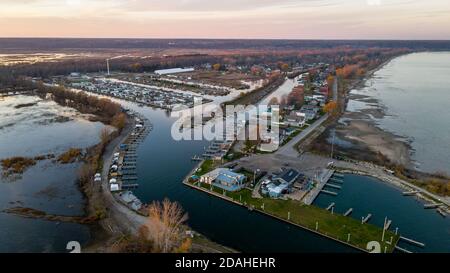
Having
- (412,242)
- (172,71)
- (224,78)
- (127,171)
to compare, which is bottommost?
(412,242)

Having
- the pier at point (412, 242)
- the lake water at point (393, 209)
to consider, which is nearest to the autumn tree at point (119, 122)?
the lake water at point (393, 209)

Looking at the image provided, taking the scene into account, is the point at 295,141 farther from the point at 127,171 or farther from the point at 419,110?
the point at 419,110

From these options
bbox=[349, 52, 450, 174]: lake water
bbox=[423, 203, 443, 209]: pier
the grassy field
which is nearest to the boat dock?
the grassy field

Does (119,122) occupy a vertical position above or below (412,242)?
above

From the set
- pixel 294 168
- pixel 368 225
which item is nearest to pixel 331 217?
pixel 368 225

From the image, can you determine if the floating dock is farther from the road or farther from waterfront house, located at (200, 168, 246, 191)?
the road

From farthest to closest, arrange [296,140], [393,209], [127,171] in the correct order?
[296,140] → [127,171] → [393,209]

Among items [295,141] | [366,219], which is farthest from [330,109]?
[366,219]
